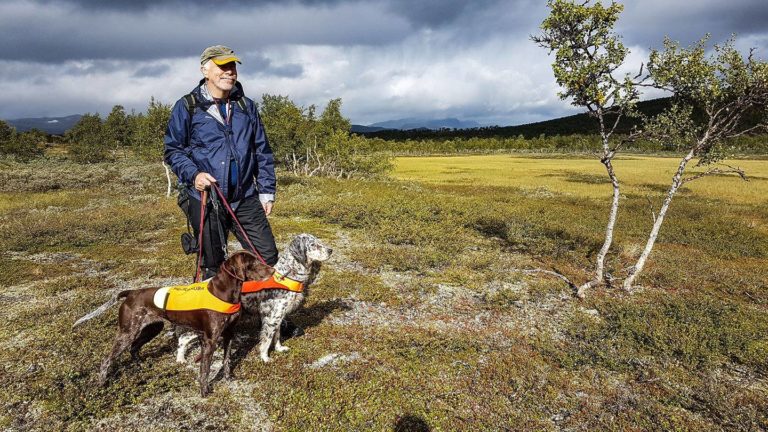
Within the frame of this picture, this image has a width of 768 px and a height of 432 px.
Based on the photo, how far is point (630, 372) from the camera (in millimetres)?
6770

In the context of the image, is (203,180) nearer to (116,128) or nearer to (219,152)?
(219,152)

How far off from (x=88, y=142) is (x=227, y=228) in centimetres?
6806

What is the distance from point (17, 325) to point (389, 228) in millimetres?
11834

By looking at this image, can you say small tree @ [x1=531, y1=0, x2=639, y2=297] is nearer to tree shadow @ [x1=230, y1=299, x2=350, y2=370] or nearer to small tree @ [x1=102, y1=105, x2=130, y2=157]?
tree shadow @ [x1=230, y1=299, x2=350, y2=370]

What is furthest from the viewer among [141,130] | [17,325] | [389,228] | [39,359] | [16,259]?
[141,130]

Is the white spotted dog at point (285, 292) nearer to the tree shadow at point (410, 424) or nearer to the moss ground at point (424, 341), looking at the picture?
the moss ground at point (424, 341)

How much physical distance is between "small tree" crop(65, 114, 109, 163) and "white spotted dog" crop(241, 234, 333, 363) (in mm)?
67187

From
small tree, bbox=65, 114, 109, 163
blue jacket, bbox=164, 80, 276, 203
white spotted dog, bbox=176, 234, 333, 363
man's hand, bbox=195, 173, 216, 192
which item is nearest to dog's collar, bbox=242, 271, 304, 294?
white spotted dog, bbox=176, 234, 333, 363

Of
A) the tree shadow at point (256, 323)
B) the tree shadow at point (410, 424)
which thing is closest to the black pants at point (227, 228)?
the tree shadow at point (256, 323)

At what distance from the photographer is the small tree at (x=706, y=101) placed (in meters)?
9.12

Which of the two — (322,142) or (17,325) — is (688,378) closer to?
(17,325)

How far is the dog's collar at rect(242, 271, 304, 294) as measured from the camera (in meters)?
6.09

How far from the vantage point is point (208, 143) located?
564 cm

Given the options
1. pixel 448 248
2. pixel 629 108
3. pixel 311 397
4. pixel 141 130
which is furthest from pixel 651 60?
pixel 141 130
